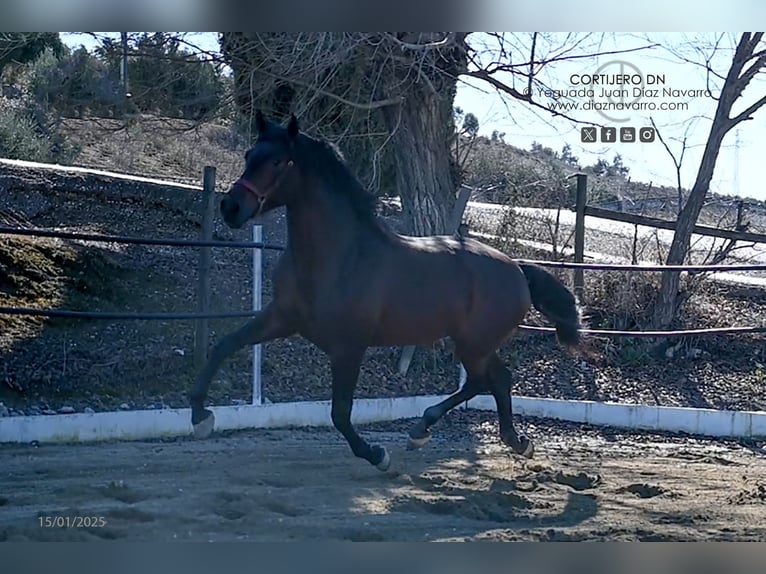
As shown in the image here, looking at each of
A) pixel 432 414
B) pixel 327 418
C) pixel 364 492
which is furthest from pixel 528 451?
pixel 327 418

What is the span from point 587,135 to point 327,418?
7.69 feet

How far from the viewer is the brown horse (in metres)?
4.79

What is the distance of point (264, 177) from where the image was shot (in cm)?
465

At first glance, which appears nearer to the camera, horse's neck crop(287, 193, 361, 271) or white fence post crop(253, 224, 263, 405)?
horse's neck crop(287, 193, 361, 271)

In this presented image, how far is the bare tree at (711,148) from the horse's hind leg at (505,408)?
2.37 metres

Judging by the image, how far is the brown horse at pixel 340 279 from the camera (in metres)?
4.79

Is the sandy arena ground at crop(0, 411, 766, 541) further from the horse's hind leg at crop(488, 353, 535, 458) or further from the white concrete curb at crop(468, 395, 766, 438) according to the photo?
the white concrete curb at crop(468, 395, 766, 438)

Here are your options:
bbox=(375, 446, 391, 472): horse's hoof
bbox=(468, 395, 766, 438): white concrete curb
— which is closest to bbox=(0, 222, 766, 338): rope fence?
bbox=(468, 395, 766, 438): white concrete curb

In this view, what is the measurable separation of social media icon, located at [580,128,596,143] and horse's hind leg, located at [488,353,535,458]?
1506 mm

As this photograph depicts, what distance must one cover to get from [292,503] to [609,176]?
12.8 ft

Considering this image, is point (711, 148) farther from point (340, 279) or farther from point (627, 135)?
point (340, 279)

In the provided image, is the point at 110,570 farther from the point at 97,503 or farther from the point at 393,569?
the point at 393,569

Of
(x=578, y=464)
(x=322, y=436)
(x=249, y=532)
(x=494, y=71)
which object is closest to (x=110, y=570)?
(x=249, y=532)

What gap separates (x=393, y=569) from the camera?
3.97 metres
